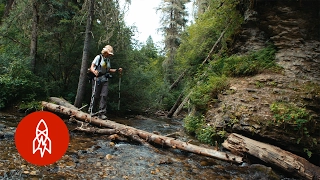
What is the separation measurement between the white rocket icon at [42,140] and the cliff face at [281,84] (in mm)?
4537

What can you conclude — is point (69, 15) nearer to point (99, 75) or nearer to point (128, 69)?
point (128, 69)

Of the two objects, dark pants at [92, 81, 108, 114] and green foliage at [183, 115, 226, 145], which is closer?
green foliage at [183, 115, 226, 145]

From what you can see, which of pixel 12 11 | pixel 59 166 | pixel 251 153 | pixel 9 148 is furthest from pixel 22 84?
pixel 251 153

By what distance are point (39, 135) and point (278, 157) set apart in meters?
4.31

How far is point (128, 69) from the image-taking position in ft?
47.1

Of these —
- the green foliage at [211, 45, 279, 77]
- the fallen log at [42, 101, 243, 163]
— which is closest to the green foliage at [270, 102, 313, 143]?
the fallen log at [42, 101, 243, 163]

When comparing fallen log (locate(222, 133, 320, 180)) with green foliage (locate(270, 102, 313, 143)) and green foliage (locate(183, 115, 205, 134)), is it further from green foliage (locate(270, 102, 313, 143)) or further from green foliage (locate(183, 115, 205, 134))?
green foliage (locate(183, 115, 205, 134))

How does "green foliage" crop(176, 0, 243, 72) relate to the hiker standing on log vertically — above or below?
above

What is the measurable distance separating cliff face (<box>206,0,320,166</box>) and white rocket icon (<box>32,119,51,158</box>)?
4.54 m

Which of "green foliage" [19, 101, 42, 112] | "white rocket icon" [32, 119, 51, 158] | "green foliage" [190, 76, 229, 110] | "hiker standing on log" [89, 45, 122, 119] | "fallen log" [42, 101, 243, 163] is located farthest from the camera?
"green foliage" [19, 101, 42, 112]

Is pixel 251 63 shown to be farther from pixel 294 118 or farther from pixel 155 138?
pixel 155 138

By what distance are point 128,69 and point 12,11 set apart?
7.06 meters

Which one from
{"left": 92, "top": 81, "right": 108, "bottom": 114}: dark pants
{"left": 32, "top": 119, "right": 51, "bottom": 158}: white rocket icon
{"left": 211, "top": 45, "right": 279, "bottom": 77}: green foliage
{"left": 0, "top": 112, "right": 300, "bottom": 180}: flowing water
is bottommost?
{"left": 0, "top": 112, "right": 300, "bottom": 180}: flowing water

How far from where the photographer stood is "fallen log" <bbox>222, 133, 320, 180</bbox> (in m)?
4.32
